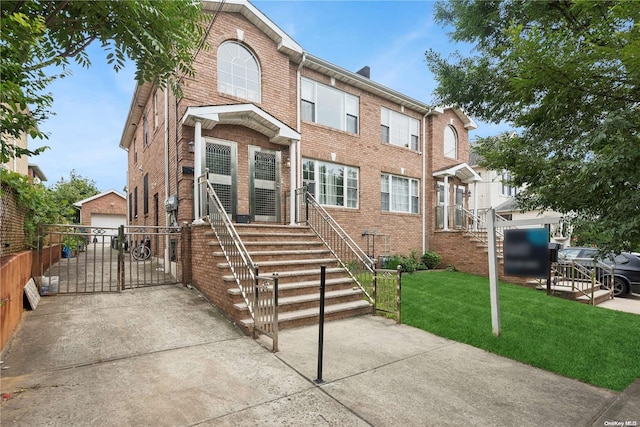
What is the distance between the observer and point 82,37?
3.75m

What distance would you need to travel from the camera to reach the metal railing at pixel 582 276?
30.5 ft

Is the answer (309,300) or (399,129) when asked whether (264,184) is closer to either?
(309,300)

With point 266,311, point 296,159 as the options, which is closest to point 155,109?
point 296,159

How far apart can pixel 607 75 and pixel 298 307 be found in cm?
528

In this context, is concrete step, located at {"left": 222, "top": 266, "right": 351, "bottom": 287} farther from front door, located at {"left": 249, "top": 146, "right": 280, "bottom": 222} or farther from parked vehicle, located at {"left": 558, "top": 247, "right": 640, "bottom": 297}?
parked vehicle, located at {"left": 558, "top": 247, "right": 640, "bottom": 297}

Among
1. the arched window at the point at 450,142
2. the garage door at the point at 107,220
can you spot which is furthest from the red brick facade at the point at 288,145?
the garage door at the point at 107,220

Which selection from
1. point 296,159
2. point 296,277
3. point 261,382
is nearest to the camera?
point 261,382

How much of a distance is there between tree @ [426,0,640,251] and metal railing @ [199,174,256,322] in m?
4.08

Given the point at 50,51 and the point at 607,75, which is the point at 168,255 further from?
the point at 607,75

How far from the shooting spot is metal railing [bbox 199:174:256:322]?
5277 millimetres

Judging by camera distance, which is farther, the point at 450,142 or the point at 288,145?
the point at 450,142

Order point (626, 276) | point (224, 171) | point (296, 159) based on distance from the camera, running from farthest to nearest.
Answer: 1. point (626, 276)
2. point (296, 159)
3. point (224, 171)

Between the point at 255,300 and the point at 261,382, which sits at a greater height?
the point at 255,300

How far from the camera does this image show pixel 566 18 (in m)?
4.40
